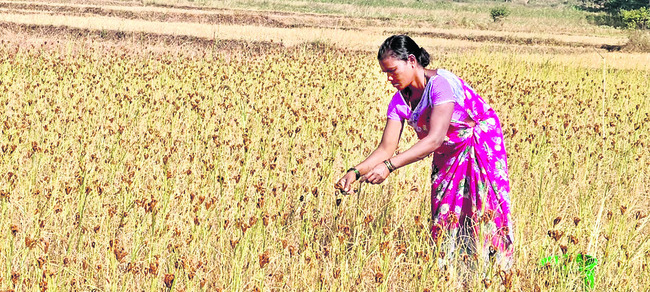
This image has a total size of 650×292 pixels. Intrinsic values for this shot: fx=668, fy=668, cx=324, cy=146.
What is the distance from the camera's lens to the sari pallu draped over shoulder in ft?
9.62

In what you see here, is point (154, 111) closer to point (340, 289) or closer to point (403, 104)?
point (403, 104)

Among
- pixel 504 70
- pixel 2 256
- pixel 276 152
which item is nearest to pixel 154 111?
pixel 276 152

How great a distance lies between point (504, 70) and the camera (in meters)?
11.0

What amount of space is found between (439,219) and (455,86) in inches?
25.8

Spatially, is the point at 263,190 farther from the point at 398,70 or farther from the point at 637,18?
the point at 637,18

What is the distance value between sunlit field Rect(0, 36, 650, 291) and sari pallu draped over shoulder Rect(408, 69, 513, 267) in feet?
0.43

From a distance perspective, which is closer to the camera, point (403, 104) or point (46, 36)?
point (403, 104)

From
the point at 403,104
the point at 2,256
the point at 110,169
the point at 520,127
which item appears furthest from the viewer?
the point at 520,127

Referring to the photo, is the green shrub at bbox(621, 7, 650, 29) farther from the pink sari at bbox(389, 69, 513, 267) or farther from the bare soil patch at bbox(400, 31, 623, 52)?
the pink sari at bbox(389, 69, 513, 267)

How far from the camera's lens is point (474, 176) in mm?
2984

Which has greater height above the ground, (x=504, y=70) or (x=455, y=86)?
(x=455, y=86)

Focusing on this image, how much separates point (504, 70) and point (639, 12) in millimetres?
27214

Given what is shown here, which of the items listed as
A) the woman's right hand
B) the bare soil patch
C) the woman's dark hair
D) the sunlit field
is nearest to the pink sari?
the sunlit field

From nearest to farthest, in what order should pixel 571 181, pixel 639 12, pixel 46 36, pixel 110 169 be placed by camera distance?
pixel 110 169 < pixel 571 181 < pixel 46 36 < pixel 639 12
